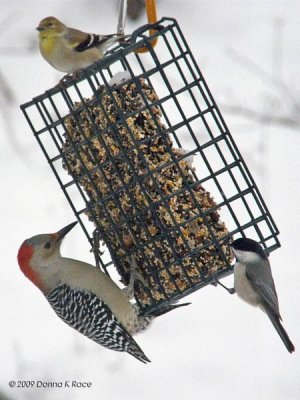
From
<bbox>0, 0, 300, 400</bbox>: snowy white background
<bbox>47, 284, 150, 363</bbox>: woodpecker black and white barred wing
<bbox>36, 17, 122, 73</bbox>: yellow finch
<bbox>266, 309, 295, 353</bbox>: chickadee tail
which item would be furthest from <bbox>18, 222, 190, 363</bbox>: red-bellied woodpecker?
<bbox>0, 0, 300, 400</bbox>: snowy white background

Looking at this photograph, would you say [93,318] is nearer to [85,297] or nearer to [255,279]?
[85,297]

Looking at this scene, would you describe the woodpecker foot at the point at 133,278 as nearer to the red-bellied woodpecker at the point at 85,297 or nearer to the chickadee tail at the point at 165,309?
the red-bellied woodpecker at the point at 85,297

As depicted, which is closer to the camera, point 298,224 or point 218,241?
point 218,241

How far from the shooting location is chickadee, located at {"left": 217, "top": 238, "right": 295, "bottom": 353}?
582cm

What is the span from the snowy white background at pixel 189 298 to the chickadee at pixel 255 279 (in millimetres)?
1749

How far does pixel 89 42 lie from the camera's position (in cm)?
600

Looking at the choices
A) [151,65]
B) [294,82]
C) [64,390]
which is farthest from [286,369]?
[151,65]

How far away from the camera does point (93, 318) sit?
6559mm

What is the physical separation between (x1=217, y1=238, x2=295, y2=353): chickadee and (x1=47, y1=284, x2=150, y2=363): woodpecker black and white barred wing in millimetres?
741

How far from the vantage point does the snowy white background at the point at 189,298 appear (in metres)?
8.41

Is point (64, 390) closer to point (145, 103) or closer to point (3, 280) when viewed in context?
point (3, 280)

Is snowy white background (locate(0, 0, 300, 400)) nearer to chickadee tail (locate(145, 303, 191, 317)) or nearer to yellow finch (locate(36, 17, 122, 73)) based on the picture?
chickadee tail (locate(145, 303, 191, 317))

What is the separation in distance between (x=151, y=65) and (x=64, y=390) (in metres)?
3.23

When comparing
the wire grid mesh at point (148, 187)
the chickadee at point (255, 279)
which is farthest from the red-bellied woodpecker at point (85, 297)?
the chickadee at point (255, 279)
